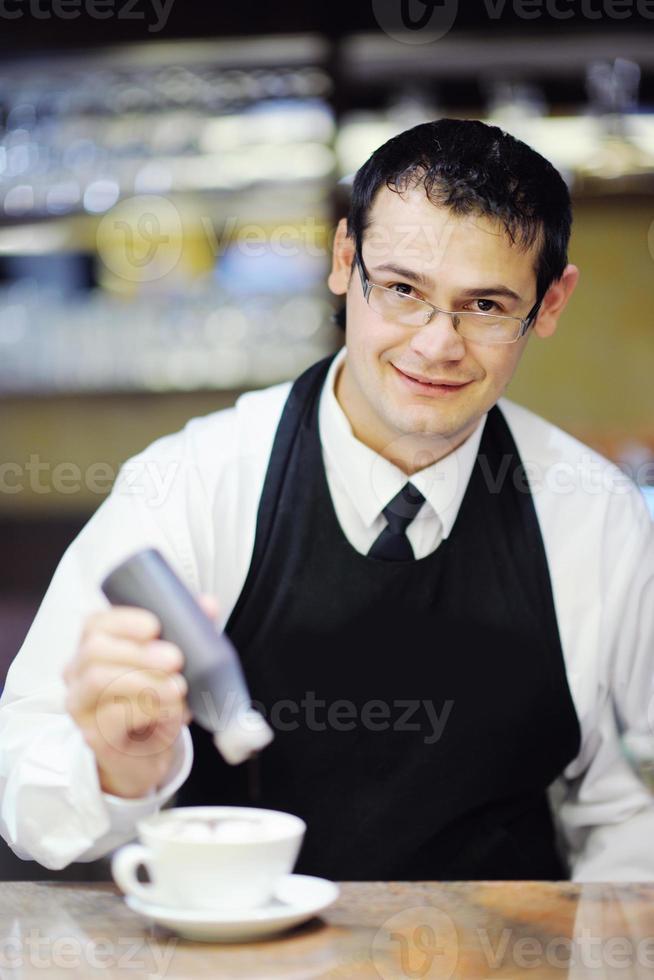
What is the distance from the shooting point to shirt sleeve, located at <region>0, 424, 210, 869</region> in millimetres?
1268

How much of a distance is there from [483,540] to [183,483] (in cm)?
41

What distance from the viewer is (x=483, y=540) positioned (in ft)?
5.62

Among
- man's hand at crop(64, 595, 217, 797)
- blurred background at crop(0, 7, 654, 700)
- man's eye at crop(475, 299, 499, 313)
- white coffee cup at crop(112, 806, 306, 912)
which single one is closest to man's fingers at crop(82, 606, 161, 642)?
man's hand at crop(64, 595, 217, 797)

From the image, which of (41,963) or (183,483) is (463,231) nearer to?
(183,483)

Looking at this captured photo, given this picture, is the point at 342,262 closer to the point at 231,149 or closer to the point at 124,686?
the point at 124,686

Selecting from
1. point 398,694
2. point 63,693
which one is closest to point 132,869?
point 63,693

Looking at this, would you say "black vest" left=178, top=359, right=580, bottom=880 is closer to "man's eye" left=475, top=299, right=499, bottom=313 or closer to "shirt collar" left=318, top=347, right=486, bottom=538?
"shirt collar" left=318, top=347, right=486, bottom=538

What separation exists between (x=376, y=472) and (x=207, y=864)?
28.3 inches

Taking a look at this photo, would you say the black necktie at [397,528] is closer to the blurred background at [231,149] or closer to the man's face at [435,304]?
the man's face at [435,304]

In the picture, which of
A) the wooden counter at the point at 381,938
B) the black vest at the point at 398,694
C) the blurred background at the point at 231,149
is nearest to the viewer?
the wooden counter at the point at 381,938

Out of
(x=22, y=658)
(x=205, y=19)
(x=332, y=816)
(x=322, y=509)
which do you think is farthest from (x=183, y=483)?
(x=205, y=19)

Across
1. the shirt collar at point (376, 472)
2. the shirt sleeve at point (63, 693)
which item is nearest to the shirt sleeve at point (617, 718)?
the shirt collar at point (376, 472)

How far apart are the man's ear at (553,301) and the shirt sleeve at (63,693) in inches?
19.9

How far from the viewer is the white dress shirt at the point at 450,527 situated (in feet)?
5.37
